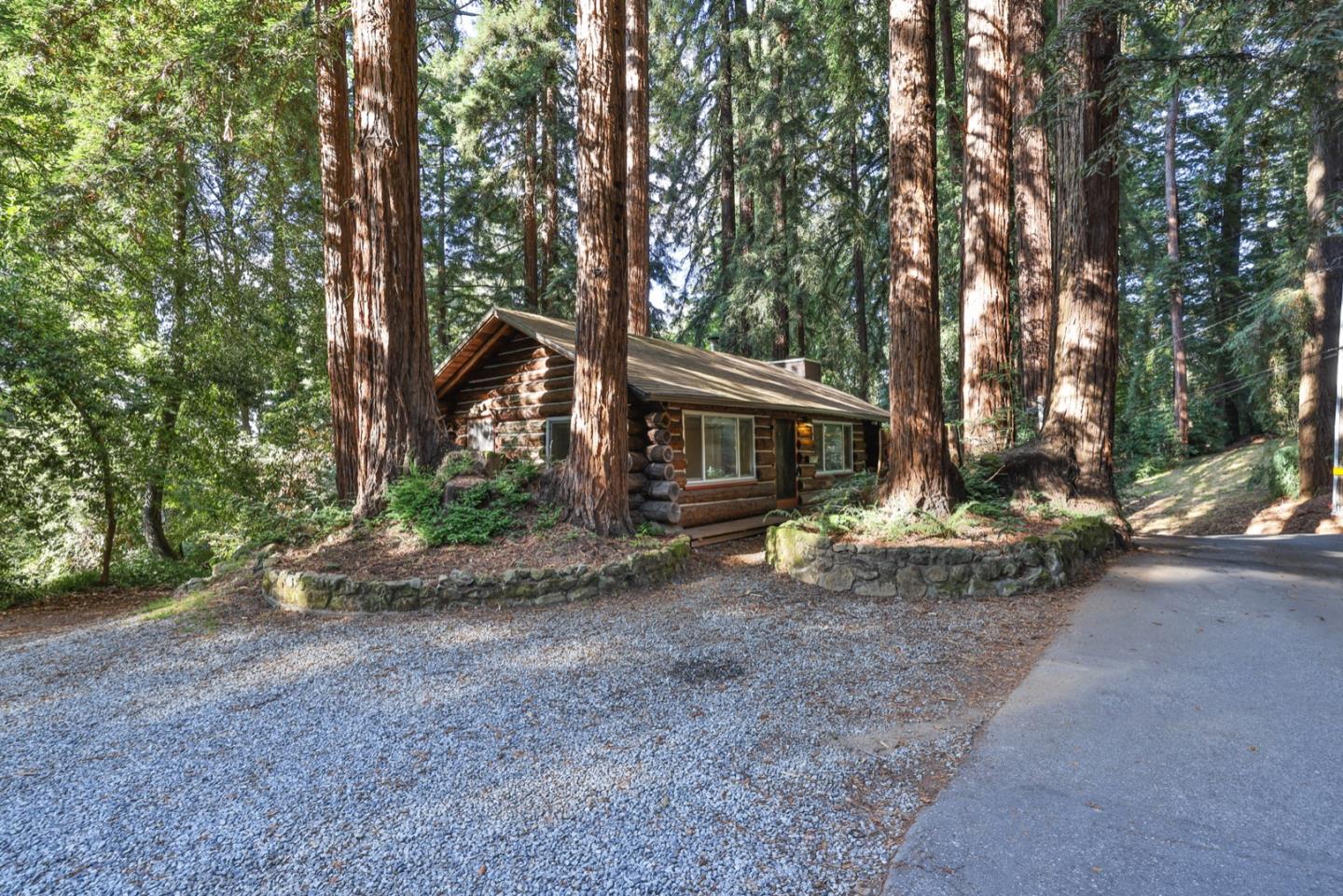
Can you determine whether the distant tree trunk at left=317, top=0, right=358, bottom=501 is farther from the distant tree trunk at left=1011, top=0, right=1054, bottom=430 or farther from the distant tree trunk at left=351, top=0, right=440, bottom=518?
the distant tree trunk at left=1011, top=0, right=1054, bottom=430

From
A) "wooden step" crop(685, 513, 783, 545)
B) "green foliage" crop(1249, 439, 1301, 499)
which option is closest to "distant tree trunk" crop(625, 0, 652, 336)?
"wooden step" crop(685, 513, 783, 545)

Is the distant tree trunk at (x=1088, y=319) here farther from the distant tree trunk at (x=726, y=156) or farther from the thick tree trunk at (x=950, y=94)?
the distant tree trunk at (x=726, y=156)

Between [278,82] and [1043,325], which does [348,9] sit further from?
[1043,325]

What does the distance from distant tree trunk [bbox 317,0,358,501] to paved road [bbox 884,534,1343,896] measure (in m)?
9.36

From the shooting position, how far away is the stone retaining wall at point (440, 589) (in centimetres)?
602

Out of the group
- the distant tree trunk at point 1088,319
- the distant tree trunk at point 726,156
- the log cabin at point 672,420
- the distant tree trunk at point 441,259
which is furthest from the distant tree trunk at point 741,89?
the distant tree trunk at point 1088,319

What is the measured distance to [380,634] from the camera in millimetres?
5277

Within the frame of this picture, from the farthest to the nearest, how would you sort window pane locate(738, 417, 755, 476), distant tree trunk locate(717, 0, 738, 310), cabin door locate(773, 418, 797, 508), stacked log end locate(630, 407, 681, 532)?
distant tree trunk locate(717, 0, 738, 310), cabin door locate(773, 418, 797, 508), window pane locate(738, 417, 755, 476), stacked log end locate(630, 407, 681, 532)

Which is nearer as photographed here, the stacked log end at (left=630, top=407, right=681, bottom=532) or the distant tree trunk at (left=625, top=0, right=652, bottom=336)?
the stacked log end at (left=630, top=407, right=681, bottom=532)

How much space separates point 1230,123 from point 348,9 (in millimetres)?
11094

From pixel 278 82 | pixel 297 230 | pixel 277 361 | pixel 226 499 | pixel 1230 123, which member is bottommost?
pixel 226 499

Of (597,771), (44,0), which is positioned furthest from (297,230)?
(597,771)

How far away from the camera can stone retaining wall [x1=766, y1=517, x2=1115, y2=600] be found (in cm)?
598

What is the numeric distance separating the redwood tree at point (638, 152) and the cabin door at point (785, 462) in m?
4.75
